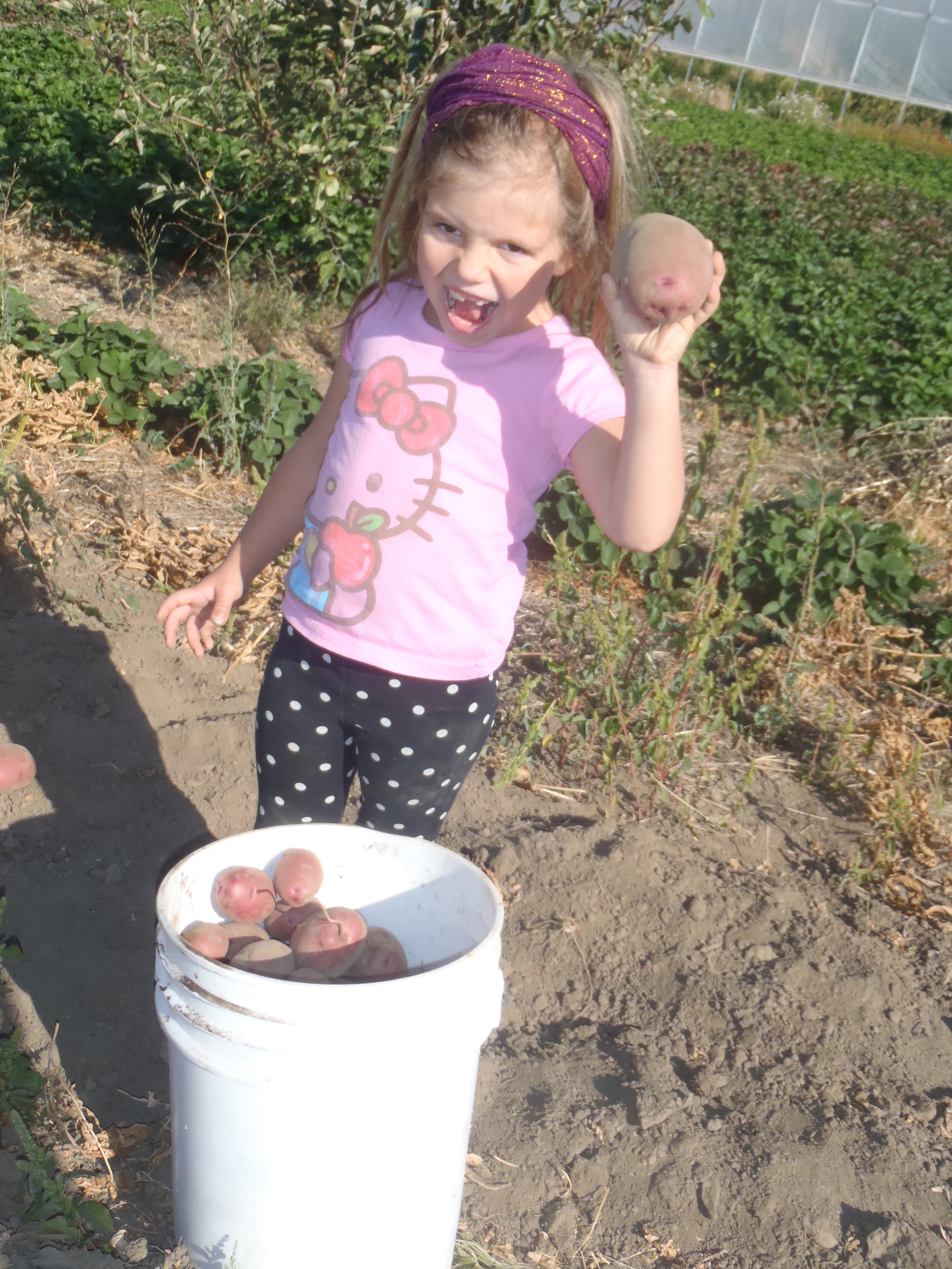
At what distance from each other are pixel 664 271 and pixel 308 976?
1044mm

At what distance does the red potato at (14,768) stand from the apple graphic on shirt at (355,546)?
1221 mm

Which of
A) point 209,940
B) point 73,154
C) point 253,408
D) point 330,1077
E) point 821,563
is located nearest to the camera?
point 330,1077

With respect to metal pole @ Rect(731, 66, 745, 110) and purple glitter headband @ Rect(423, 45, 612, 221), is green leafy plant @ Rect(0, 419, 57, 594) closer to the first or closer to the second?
purple glitter headband @ Rect(423, 45, 612, 221)

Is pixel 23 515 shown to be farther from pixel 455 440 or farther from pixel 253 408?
pixel 455 440

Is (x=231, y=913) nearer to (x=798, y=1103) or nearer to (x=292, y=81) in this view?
(x=798, y=1103)

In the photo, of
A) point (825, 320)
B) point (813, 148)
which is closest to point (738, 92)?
point (813, 148)

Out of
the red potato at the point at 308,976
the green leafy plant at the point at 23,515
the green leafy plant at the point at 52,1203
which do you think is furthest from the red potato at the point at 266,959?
the green leafy plant at the point at 23,515

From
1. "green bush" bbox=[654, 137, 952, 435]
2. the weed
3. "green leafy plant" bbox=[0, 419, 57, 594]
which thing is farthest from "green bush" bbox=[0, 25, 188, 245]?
the weed

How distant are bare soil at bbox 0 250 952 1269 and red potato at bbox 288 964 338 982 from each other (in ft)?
1.89

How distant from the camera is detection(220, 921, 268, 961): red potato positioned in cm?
158

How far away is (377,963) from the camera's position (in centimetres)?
161

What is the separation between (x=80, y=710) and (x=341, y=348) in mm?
1494

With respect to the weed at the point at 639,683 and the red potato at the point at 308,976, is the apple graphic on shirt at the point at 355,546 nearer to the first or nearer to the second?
the red potato at the point at 308,976

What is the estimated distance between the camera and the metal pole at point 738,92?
76.8 ft
